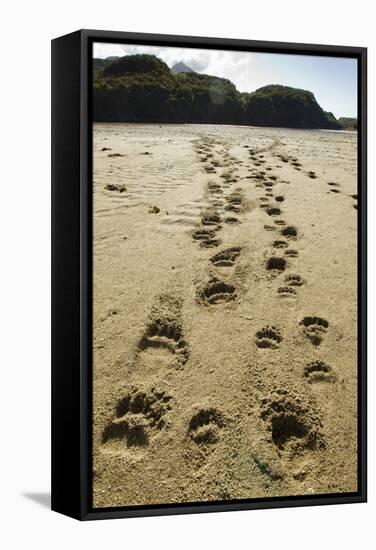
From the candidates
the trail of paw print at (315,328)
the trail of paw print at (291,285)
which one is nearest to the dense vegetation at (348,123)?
the trail of paw print at (291,285)

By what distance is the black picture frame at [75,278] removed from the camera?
5.74 m

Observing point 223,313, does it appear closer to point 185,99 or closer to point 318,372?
point 318,372

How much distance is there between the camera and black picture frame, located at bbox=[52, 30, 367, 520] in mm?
5742

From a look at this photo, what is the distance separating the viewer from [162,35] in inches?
234

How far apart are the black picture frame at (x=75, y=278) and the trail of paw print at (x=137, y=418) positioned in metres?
0.13

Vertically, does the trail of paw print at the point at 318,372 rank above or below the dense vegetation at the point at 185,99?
below

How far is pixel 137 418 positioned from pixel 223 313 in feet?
2.25

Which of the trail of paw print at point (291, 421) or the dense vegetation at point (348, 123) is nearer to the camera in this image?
the trail of paw print at point (291, 421)

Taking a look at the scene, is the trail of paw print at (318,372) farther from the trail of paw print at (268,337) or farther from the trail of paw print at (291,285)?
the trail of paw print at (291,285)

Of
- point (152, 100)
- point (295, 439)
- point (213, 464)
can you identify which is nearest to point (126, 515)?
point (213, 464)

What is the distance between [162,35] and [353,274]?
1545 millimetres

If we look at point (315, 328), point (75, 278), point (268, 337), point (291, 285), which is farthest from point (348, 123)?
point (75, 278)

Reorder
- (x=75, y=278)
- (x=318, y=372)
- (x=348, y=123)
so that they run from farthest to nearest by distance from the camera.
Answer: (x=348, y=123) < (x=318, y=372) < (x=75, y=278)

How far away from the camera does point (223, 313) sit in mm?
6109
